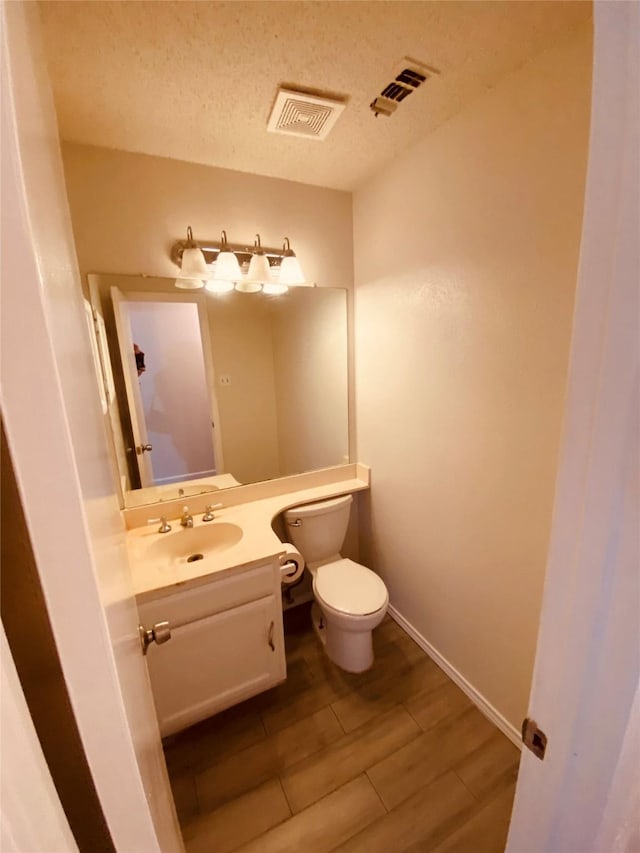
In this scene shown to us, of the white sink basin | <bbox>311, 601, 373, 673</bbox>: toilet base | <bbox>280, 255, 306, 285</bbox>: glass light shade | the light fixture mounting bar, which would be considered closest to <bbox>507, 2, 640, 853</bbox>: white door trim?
<bbox>311, 601, 373, 673</bbox>: toilet base

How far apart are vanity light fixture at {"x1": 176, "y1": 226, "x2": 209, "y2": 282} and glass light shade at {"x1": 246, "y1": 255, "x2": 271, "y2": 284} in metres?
0.22

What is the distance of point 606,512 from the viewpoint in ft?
1.50

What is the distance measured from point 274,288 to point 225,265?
0.95ft

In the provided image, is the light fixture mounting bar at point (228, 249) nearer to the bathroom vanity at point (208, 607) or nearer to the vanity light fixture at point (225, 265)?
the vanity light fixture at point (225, 265)

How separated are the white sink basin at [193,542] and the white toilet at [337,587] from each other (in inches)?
14.0

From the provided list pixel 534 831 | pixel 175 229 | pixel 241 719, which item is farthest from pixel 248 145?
pixel 241 719

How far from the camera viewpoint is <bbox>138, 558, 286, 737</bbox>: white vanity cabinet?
1.32m

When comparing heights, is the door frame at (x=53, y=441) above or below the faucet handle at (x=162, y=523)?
above

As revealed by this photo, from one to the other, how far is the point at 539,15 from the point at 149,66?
1.12 meters

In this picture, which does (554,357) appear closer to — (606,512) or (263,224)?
Answer: (606,512)

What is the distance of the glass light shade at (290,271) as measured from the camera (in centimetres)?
178

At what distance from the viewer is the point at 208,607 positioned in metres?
1.37

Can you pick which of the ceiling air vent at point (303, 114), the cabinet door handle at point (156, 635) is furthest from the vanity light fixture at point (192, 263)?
the cabinet door handle at point (156, 635)

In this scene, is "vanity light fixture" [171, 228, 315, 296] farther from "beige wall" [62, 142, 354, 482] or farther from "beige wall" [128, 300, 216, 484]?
"beige wall" [128, 300, 216, 484]
